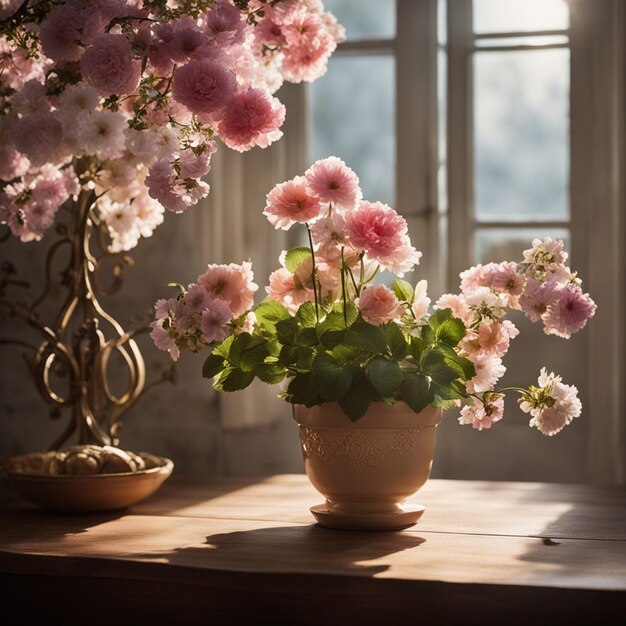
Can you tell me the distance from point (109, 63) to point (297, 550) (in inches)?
31.8

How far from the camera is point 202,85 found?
62.9 inches

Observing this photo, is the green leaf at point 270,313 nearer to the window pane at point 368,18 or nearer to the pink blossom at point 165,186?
the pink blossom at point 165,186

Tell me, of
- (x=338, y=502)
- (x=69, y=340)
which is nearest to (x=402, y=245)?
(x=338, y=502)

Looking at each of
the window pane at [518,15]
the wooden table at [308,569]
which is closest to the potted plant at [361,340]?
the wooden table at [308,569]

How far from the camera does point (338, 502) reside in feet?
5.42

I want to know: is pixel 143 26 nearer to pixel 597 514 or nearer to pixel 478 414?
pixel 478 414

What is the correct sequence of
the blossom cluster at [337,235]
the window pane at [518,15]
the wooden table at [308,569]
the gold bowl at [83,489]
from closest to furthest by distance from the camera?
the wooden table at [308,569] → the blossom cluster at [337,235] → the gold bowl at [83,489] → the window pane at [518,15]

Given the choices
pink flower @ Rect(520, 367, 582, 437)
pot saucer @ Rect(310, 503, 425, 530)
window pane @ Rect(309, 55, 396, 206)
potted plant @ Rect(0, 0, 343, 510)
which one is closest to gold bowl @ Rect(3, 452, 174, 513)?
potted plant @ Rect(0, 0, 343, 510)

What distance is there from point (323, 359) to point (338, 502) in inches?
10.0

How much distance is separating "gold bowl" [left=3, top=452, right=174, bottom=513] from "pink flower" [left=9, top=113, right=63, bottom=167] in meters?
0.54

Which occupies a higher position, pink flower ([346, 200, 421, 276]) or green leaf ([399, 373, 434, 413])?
pink flower ([346, 200, 421, 276])

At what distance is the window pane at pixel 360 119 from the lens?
286 centimetres

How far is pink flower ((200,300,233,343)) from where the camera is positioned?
157 centimetres

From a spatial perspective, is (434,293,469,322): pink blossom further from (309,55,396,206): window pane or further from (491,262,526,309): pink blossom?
(309,55,396,206): window pane
